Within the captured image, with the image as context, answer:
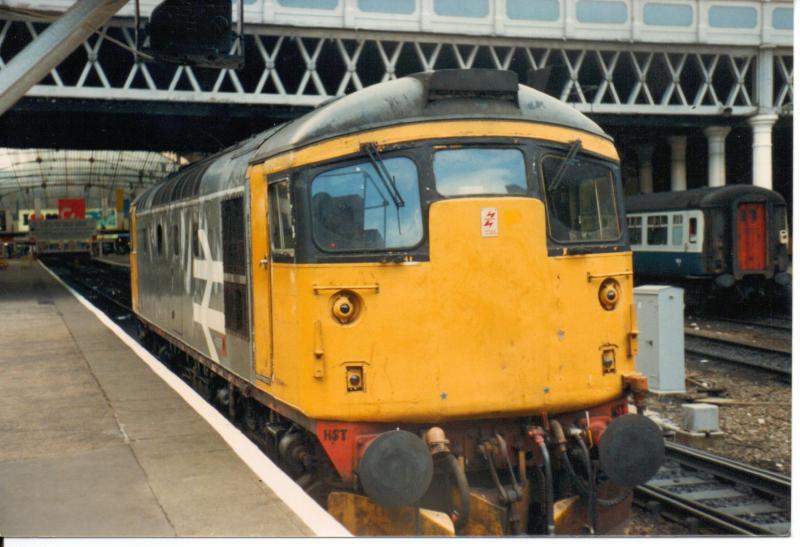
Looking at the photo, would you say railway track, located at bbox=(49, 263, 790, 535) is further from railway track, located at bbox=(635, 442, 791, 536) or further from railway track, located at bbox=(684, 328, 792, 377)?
railway track, located at bbox=(684, 328, 792, 377)

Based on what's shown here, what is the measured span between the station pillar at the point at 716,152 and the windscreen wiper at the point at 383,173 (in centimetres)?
484

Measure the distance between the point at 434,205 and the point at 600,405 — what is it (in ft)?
4.98

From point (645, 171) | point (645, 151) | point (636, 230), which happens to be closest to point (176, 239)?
point (645, 151)

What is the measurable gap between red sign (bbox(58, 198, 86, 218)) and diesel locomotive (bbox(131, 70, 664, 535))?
40.0 m

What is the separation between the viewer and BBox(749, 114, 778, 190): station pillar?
6.65m

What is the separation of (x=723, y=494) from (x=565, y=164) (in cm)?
248

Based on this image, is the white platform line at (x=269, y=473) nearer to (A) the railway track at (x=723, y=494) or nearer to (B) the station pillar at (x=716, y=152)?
(A) the railway track at (x=723, y=494)

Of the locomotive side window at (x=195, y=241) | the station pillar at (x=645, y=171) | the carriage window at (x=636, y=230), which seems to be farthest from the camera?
the carriage window at (x=636, y=230)

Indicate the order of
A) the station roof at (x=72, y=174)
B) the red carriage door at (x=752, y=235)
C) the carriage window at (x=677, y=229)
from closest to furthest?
1. the red carriage door at (x=752, y=235)
2. the carriage window at (x=677, y=229)
3. the station roof at (x=72, y=174)

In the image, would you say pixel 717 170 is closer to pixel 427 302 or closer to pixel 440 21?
pixel 440 21

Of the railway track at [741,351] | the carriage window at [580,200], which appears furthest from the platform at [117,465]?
the railway track at [741,351]

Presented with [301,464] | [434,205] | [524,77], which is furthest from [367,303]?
[524,77]

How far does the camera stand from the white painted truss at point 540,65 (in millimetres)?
8359

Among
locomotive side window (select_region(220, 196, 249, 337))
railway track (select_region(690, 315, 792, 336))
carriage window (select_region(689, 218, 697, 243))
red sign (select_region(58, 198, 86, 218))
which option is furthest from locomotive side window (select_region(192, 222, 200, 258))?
red sign (select_region(58, 198, 86, 218))
